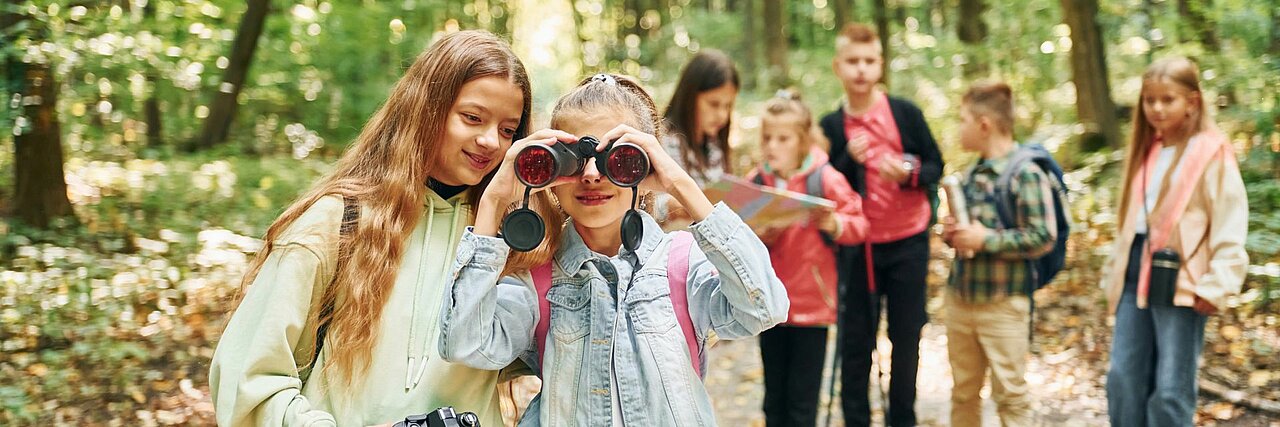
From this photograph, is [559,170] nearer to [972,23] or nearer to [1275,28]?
[1275,28]

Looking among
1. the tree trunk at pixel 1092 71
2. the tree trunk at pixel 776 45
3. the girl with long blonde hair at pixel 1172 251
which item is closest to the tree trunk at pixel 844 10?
the tree trunk at pixel 776 45

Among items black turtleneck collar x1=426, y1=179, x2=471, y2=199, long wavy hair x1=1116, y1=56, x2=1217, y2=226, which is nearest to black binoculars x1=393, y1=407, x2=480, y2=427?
black turtleneck collar x1=426, y1=179, x2=471, y2=199

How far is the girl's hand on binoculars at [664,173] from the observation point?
2.23 metres

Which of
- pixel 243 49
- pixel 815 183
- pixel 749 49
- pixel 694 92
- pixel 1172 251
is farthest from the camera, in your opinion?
pixel 749 49

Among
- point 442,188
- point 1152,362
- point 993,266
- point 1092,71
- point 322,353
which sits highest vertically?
point 1092,71

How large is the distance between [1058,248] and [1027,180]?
43 centimetres

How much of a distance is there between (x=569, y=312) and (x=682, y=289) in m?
0.29

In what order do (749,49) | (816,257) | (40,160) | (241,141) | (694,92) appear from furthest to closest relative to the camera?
(749,49) → (241,141) → (40,160) → (694,92) → (816,257)

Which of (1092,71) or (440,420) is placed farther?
(1092,71)

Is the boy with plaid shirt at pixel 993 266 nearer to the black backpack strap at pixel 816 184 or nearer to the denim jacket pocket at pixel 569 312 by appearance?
the black backpack strap at pixel 816 184

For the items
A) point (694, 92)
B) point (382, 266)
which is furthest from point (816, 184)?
point (382, 266)

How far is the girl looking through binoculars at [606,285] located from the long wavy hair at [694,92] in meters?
2.50

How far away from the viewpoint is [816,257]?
472 centimetres

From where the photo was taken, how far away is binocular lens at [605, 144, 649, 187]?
2.20 metres
